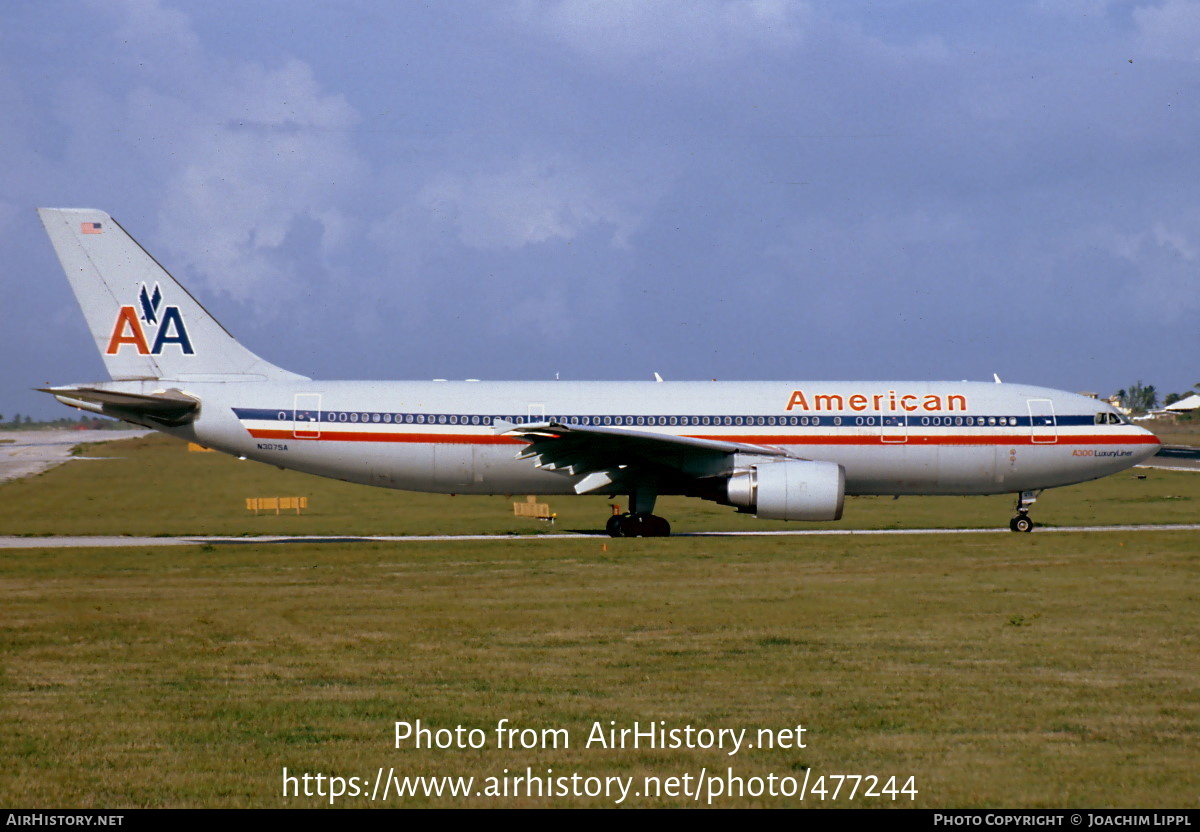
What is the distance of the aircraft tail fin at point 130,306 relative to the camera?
2850 cm

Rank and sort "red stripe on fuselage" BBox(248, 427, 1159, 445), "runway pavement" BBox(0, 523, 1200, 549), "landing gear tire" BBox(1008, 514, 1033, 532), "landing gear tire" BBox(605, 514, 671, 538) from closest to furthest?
"runway pavement" BBox(0, 523, 1200, 549) < "red stripe on fuselage" BBox(248, 427, 1159, 445) < "landing gear tire" BBox(605, 514, 671, 538) < "landing gear tire" BBox(1008, 514, 1033, 532)

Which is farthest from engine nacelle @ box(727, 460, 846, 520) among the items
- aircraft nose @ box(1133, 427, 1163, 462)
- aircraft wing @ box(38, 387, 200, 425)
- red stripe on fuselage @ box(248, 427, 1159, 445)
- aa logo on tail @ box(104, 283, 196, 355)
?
aa logo on tail @ box(104, 283, 196, 355)

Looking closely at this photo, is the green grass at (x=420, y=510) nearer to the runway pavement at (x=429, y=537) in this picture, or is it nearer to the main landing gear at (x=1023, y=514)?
the runway pavement at (x=429, y=537)

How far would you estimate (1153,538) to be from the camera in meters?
26.6

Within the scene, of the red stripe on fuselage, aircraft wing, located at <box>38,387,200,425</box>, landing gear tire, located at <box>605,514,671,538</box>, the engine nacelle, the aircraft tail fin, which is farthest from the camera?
landing gear tire, located at <box>605,514,671,538</box>

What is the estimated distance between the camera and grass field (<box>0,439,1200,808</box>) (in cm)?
845

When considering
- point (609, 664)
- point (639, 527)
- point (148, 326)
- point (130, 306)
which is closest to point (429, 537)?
point (639, 527)

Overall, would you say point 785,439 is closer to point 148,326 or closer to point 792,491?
point 792,491

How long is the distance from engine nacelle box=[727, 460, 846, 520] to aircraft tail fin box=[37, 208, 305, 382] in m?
13.1

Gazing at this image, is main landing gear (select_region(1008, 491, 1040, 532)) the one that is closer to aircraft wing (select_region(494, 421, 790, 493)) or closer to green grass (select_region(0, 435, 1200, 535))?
green grass (select_region(0, 435, 1200, 535))

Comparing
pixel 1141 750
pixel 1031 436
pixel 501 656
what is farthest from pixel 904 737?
pixel 1031 436

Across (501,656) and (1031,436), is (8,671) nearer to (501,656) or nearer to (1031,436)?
(501,656)

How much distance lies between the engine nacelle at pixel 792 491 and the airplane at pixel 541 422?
1.49 ft
